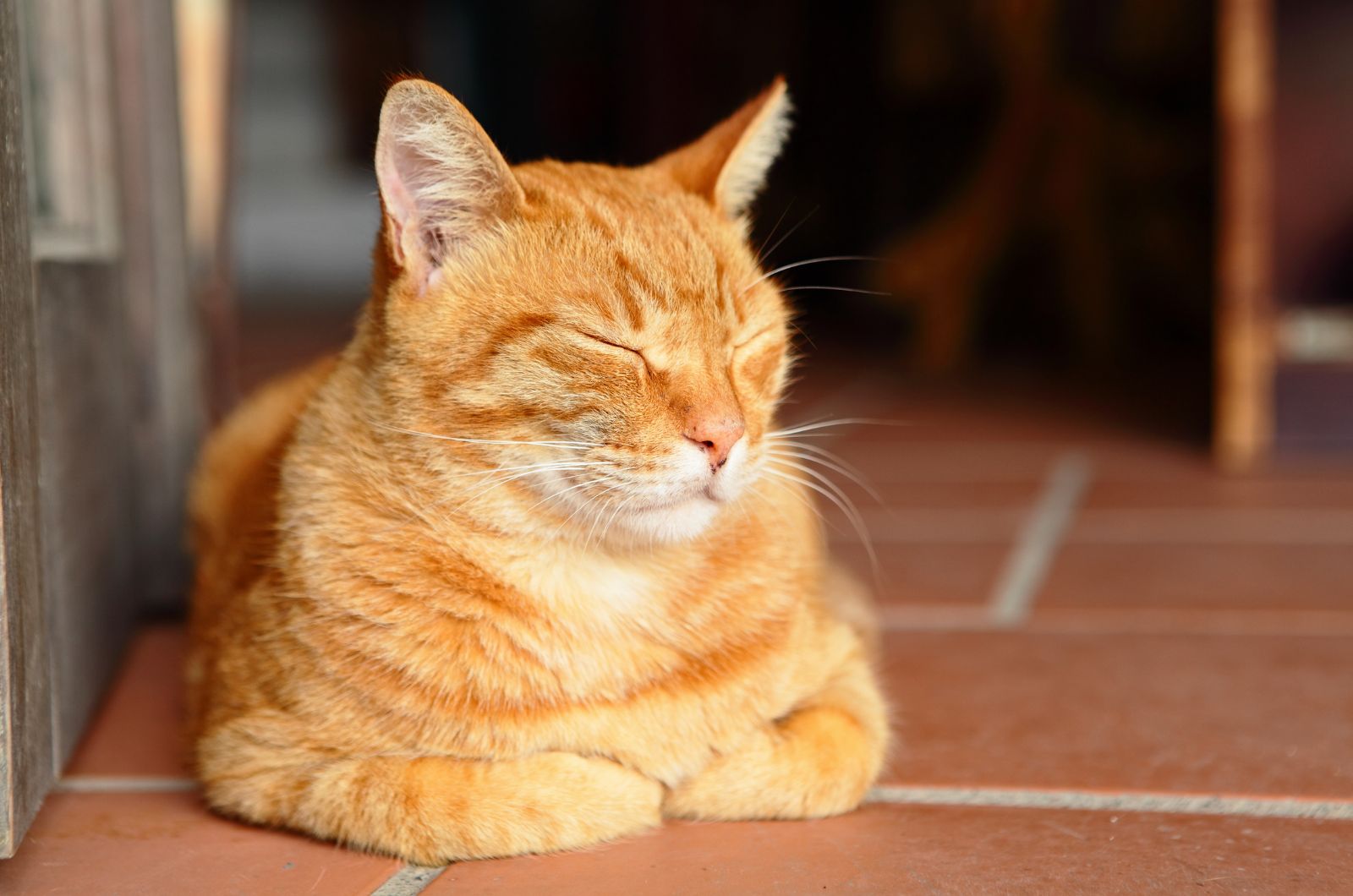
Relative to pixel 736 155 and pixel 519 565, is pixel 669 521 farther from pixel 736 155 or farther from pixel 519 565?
pixel 736 155

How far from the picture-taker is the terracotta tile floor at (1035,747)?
122 cm

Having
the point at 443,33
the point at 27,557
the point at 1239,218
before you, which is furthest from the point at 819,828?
the point at 443,33

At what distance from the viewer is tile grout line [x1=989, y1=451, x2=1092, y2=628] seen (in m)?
2.15

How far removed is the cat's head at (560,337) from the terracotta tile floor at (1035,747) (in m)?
0.33

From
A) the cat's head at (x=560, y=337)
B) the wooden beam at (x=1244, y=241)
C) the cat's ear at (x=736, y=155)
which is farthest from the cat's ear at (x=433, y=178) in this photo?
the wooden beam at (x=1244, y=241)

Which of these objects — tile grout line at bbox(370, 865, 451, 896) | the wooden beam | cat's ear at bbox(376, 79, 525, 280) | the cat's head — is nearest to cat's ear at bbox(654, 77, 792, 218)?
the cat's head

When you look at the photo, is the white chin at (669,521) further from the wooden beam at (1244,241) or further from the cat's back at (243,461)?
the wooden beam at (1244,241)

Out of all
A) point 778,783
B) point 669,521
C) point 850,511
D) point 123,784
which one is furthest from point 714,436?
point 850,511

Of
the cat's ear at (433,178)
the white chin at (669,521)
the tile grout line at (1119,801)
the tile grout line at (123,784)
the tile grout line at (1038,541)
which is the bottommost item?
the tile grout line at (1038,541)

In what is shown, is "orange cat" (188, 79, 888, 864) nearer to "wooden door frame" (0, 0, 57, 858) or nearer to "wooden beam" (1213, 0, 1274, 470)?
"wooden door frame" (0, 0, 57, 858)

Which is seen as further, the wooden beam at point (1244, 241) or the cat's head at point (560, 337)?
the wooden beam at point (1244, 241)

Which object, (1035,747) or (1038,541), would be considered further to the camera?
(1038,541)

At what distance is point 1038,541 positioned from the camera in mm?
2520

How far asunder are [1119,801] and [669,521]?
0.50 m
